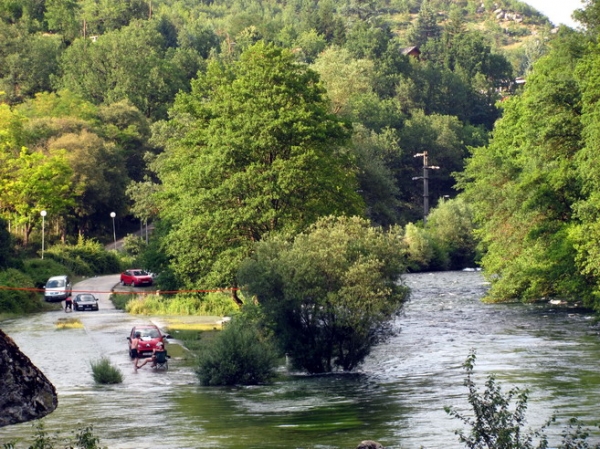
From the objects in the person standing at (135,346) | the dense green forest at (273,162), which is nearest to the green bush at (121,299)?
the dense green forest at (273,162)

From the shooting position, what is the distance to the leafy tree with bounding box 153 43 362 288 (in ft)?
181

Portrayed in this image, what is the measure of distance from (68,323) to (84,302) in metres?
7.14

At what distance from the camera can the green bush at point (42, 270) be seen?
8194 cm

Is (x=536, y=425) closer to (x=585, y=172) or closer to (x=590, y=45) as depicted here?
(x=585, y=172)

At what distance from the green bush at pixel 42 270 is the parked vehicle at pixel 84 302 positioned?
1059 centimetres

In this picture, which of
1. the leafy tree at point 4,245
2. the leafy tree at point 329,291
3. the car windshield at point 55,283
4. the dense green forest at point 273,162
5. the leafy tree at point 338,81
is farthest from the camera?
the leafy tree at point 338,81

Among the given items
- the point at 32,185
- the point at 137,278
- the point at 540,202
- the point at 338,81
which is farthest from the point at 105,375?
the point at 338,81

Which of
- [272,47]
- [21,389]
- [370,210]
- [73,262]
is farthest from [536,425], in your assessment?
[73,262]

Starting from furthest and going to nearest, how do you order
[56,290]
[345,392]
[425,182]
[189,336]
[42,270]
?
[425,182] < [42,270] < [56,290] < [189,336] < [345,392]

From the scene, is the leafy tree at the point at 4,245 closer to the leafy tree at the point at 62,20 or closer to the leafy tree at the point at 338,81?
the leafy tree at the point at 338,81

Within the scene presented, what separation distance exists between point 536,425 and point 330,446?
232 inches

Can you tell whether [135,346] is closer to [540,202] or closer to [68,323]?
[68,323]

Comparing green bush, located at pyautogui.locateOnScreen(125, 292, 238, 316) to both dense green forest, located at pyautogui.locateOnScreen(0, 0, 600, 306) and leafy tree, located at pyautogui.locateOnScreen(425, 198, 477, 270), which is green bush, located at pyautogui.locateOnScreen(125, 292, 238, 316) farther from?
leafy tree, located at pyautogui.locateOnScreen(425, 198, 477, 270)

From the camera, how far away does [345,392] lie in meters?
37.4
